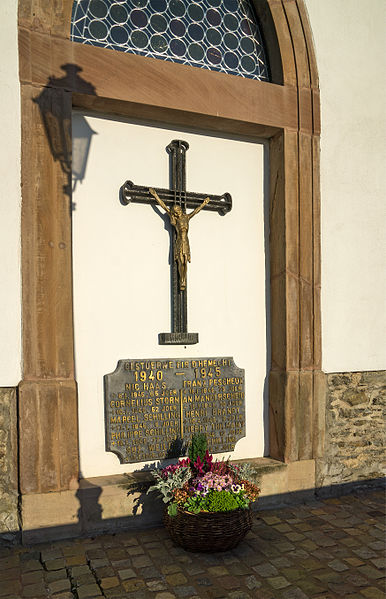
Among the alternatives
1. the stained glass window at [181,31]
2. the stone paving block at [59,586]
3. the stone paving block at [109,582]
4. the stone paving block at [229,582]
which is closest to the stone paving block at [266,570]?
the stone paving block at [229,582]

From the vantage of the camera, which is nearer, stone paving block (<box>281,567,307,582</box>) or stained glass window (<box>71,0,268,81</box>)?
stone paving block (<box>281,567,307,582</box>)

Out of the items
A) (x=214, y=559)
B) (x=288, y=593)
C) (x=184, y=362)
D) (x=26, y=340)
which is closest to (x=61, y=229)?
(x=26, y=340)

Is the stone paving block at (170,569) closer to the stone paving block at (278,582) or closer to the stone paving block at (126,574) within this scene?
the stone paving block at (126,574)

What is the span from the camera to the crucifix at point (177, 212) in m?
5.38

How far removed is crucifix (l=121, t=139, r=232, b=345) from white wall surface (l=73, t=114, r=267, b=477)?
94mm

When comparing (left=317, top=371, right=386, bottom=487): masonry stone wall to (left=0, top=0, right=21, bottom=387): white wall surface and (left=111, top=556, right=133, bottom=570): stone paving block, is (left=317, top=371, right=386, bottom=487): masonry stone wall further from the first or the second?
(left=0, top=0, right=21, bottom=387): white wall surface

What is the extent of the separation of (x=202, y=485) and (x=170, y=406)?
102 centimetres

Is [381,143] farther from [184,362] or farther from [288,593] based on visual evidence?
[288,593]

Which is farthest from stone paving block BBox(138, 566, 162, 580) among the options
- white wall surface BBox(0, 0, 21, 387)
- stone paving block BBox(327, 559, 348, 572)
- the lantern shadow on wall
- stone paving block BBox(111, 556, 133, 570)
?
the lantern shadow on wall

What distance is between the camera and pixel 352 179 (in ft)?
20.4

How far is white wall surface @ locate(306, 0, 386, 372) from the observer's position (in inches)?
238

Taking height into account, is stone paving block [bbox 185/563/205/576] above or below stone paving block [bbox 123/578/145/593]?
below

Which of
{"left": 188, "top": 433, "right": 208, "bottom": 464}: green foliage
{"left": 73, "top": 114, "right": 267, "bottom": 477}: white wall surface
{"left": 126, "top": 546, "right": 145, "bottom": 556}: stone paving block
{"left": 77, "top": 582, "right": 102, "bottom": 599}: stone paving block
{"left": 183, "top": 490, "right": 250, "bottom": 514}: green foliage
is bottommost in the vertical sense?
{"left": 126, "top": 546, "right": 145, "bottom": 556}: stone paving block

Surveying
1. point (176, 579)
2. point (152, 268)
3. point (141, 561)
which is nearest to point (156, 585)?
point (176, 579)
